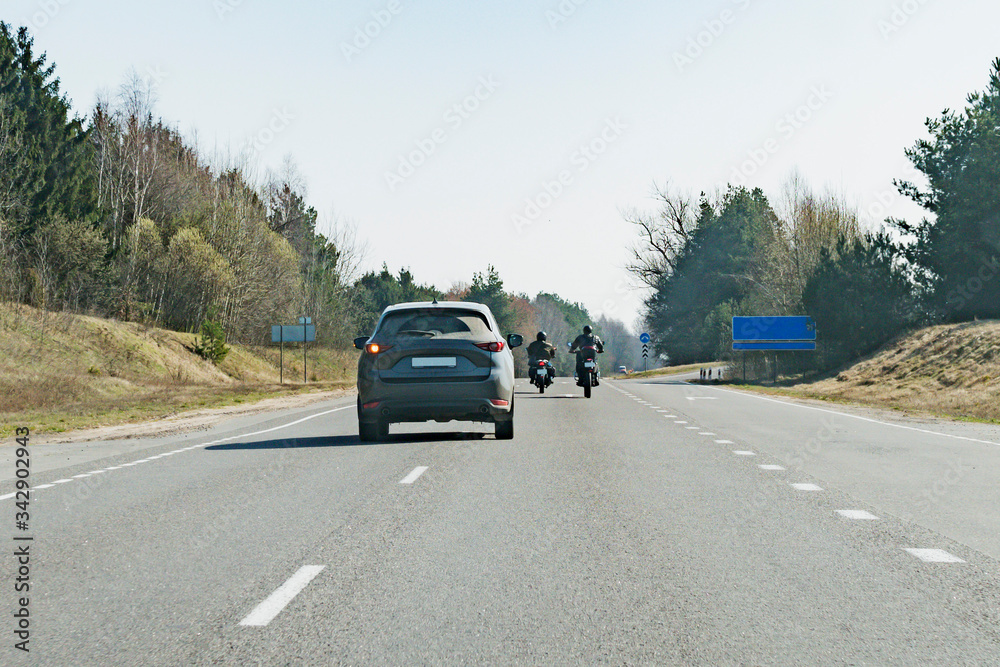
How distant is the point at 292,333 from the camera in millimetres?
52312

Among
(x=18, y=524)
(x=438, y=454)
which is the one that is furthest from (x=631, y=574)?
(x=438, y=454)

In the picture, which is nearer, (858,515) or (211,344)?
(858,515)

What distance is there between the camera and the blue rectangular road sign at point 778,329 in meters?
54.8

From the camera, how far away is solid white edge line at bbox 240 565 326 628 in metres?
5.60

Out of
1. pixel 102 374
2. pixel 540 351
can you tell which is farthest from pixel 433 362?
pixel 102 374

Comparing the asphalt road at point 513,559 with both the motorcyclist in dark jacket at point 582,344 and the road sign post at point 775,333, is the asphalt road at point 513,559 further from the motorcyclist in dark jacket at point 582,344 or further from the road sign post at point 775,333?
the road sign post at point 775,333

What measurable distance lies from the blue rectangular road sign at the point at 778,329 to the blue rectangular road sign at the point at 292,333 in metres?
21.5

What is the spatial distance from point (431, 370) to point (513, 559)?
27.4 feet

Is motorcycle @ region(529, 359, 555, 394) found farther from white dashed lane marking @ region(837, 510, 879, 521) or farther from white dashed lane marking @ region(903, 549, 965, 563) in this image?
white dashed lane marking @ region(903, 549, 965, 563)

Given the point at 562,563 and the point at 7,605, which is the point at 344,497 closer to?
the point at 562,563

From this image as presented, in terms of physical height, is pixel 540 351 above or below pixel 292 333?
below

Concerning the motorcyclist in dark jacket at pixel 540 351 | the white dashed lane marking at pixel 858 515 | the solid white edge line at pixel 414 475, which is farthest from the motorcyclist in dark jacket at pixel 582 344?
the white dashed lane marking at pixel 858 515

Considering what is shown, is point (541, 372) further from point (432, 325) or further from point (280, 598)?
point (280, 598)

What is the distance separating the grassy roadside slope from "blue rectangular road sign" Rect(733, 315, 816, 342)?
69.3 ft
